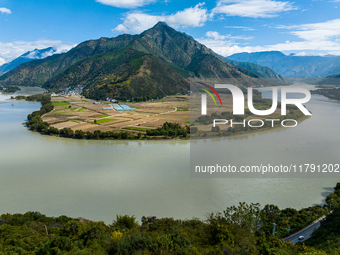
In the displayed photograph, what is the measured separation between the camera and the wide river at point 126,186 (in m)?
10.3

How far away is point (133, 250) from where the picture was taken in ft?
19.0

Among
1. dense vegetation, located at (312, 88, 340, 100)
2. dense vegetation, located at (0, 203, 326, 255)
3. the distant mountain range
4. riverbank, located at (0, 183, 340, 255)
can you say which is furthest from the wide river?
dense vegetation, located at (312, 88, 340, 100)

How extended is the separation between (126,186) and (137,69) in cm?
5580

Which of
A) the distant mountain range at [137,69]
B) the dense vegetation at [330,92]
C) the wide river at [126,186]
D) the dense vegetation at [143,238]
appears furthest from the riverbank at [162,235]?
the dense vegetation at [330,92]

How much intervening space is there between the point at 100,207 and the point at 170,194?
133 inches

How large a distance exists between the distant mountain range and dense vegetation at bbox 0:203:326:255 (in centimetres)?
2579

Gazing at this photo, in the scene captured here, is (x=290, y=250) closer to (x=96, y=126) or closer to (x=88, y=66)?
(x=96, y=126)

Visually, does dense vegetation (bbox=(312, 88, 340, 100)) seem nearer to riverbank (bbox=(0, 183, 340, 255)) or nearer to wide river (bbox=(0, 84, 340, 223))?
wide river (bbox=(0, 84, 340, 223))

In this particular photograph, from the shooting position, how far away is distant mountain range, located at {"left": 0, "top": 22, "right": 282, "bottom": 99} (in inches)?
2341

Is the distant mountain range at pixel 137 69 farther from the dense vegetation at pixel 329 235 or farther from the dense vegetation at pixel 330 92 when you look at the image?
the dense vegetation at pixel 329 235

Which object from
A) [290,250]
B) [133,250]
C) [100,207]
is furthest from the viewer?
[100,207]

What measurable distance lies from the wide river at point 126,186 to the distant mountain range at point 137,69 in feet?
66.0

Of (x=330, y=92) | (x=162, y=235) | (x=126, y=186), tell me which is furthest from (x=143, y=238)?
(x=330, y=92)

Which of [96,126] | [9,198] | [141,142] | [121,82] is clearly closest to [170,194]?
[9,198]
